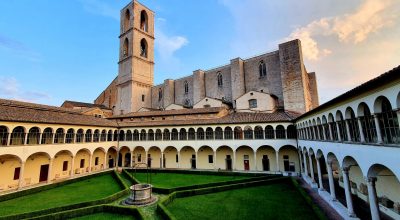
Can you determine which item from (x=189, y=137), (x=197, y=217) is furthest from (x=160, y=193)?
(x=189, y=137)

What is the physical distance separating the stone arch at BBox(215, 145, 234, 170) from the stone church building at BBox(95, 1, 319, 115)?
6.76 meters

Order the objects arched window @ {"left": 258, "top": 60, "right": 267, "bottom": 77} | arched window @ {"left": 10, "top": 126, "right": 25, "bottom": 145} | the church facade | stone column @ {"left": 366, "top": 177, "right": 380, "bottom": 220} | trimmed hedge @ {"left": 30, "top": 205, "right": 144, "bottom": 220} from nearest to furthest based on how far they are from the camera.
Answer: stone column @ {"left": 366, "top": 177, "right": 380, "bottom": 220}
the church facade
trimmed hedge @ {"left": 30, "top": 205, "right": 144, "bottom": 220}
arched window @ {"left": 10, "top": 126, "right": 25, "bottom": 145}
arched window @ {"left": 258, "top": 60, "right": 267, "bottom": 77}

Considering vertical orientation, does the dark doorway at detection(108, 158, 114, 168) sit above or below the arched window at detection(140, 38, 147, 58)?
below

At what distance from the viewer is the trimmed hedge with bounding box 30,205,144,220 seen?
1295cm

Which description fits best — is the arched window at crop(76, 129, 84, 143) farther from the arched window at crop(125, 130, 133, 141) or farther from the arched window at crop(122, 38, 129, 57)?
the arched window at crop(122, 38, 129, 57)

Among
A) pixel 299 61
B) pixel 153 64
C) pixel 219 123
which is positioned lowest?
pixel 219 123

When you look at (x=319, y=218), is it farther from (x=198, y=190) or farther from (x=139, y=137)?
(x=139, y=137)

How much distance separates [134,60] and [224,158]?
2838 centimetres

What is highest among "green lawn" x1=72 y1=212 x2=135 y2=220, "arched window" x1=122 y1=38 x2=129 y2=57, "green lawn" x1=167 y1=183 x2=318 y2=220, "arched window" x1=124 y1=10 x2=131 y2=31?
"arched window" x1=124 y1=10 x2=131 y2=31

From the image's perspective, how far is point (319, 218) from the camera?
10977 millimetres

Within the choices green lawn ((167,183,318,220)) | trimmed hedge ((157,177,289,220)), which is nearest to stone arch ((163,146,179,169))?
trimmed hedge ((157,177,289,220))

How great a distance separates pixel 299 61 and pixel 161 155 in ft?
78.4

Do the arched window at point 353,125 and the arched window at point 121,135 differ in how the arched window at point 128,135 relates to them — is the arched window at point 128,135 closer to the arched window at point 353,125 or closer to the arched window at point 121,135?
the arched window at point 121,135

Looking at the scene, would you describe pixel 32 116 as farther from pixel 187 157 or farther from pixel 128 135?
pixel 187 157
